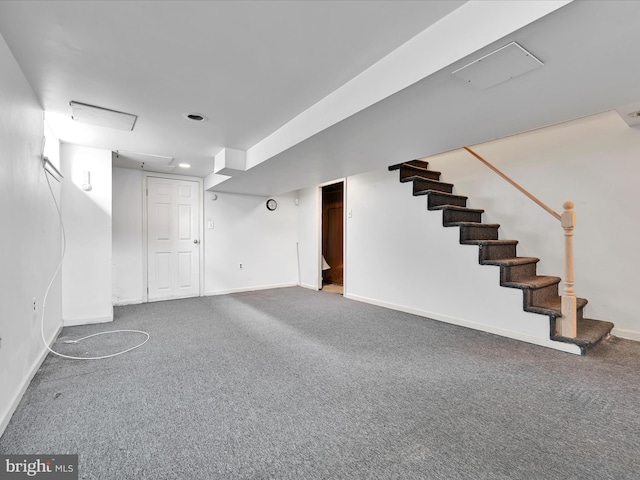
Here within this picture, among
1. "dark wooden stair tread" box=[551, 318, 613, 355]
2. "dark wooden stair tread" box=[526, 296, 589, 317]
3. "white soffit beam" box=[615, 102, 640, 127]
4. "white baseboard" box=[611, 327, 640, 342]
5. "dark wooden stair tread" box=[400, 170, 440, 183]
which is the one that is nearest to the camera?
"white soffit beam" box=[615, 102, 640, 127]

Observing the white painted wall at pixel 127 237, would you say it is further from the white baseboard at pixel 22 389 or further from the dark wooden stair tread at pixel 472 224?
the dark wooden stair tread at pixel 472 224

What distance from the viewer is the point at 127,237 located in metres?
4.46

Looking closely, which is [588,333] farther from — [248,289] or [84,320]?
[84,320]

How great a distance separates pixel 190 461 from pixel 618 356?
10.6 ft

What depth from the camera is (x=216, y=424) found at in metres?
1.55

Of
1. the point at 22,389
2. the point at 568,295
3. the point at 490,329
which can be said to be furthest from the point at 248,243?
the point at 568,295

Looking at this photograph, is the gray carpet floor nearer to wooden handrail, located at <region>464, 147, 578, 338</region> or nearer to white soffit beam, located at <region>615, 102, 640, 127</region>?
wooden handrail, located at <region>464, 147, 578, 338</region>

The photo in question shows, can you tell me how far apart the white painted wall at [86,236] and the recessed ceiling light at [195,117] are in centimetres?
168

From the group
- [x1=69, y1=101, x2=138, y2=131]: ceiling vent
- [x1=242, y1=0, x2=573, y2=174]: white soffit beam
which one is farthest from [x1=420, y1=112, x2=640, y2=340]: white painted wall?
[x1=69, y1=101, x2=138, y2=131]: ceiling vent

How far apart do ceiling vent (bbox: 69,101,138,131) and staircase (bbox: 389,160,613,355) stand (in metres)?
3.20

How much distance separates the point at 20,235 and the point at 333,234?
525 cm

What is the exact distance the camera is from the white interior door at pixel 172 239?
184 inches

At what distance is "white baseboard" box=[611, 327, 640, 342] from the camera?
2732 millimetres

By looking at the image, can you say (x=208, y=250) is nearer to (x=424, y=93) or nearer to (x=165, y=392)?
(x=165, y=392)
